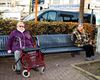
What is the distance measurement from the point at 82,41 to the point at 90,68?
6.15 ft

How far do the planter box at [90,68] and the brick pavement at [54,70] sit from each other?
0.50 feet

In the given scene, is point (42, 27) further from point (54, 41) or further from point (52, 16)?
point (52, 16)

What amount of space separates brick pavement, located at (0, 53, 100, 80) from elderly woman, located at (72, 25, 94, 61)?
343 mm

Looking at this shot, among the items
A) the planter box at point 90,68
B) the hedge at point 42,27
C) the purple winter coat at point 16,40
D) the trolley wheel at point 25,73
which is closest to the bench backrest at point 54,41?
→ the hedge at point 42,27

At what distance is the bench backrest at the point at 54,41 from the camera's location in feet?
38.4

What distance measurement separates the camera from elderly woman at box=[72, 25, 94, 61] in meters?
11.8

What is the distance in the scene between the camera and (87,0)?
24688 millimetres

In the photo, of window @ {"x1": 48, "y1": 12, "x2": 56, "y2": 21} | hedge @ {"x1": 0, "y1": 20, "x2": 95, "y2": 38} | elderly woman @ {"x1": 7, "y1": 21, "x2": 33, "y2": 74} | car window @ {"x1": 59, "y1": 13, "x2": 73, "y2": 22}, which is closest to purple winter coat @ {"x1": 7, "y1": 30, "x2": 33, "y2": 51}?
elderly woman @ {"x1": 7, "y1": 21, "x2": 33, "y2": 74}

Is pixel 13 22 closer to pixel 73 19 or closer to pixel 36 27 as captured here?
pixel 36 27

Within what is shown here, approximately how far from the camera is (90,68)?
10305mm

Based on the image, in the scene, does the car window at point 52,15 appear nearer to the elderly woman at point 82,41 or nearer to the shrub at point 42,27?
the shrub at point 42,27

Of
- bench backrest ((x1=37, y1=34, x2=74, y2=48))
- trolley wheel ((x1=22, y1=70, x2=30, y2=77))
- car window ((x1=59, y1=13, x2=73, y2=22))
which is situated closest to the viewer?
trolley wheel ((x1=22, y1=70, x2=30, y2=77))

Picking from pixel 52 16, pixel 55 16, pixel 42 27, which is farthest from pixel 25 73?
pixel 55 16

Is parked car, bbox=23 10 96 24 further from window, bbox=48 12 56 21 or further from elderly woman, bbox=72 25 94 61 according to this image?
elderly woman, bbox=72 25 94 61
